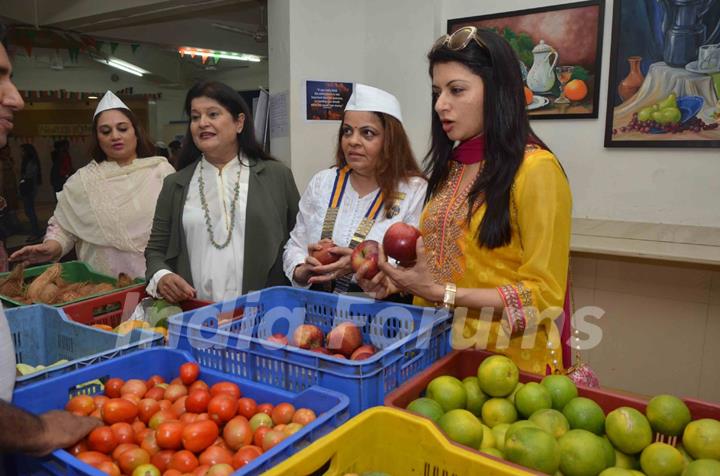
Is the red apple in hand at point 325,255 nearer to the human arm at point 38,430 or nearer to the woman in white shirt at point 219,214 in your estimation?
the woman in white shirt at point 219,214

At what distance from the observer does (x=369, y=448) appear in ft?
3.40

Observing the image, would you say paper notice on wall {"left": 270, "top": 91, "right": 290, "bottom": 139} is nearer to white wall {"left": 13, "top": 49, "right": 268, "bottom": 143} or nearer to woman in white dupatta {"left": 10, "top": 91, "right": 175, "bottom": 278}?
woman in white dupatta {"left": 10, "top": 91, "right": 175, "bottom": 278}

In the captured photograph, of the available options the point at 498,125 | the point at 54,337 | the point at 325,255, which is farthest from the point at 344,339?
the point at 54,337

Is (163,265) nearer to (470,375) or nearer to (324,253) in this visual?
(324,253)

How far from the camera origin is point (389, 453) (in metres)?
1.03

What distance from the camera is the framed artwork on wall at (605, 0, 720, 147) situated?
290 cm

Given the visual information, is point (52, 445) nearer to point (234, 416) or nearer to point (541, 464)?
point (234, 416)

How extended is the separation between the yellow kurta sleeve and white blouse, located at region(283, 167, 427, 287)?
785mm

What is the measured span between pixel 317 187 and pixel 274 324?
29.1 inches

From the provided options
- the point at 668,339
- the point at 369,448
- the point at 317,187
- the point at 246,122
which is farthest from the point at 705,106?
the point at 369,448

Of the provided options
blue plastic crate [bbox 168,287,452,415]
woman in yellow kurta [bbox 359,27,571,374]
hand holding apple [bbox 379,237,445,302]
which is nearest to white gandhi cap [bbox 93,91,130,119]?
blue plastic crate [bbox 168,287,452,415]

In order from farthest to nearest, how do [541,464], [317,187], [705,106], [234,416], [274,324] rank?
[705,106] < [317,187] < [274,324] < [234,416] < [541,464]

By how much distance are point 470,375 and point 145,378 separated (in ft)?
2.72

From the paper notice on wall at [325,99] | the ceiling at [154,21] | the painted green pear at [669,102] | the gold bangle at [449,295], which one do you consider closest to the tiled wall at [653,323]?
the painted green pear at [669,102]
